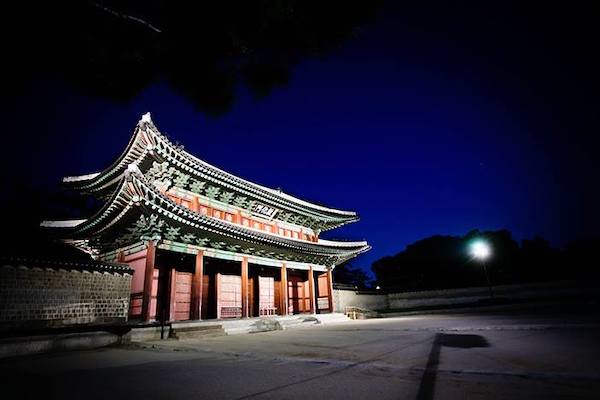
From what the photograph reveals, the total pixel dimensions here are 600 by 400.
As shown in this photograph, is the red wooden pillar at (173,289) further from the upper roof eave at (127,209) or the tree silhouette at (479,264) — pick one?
the tree silhouette at (479,264)

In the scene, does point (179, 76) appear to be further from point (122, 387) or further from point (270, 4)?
point (122, 387)

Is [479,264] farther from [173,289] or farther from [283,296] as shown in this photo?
[173,289]

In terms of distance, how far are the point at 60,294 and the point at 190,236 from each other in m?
4.31

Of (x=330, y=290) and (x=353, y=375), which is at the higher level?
(x=330, y=290)

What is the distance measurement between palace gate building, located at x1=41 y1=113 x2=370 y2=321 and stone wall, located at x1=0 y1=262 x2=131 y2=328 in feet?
2.62

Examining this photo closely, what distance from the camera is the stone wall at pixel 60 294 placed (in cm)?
830

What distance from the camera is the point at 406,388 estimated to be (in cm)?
267

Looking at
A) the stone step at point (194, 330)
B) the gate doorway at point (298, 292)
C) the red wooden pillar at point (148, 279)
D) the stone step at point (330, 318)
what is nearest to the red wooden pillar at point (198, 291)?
the stone step at point (194, 330)

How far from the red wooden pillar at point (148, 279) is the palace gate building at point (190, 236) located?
0.03 metres

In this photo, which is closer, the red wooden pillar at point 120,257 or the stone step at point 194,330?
the stone step at point 194,330

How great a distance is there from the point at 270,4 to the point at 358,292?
20.9m

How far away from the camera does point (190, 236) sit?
12.0m

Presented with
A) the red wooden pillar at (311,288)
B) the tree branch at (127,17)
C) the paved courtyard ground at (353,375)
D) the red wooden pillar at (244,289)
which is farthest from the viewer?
the red wooden pillar at (311,288)

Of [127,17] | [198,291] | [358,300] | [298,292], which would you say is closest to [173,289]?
[198,291]
